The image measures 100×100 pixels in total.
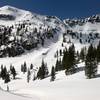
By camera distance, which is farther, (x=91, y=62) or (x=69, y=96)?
(x=91, y=62)

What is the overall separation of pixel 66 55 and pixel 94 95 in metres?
70.2

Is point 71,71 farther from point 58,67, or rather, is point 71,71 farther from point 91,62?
point 58,67

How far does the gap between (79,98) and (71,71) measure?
6663cm

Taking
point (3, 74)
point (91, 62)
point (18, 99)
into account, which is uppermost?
point (18, 99)

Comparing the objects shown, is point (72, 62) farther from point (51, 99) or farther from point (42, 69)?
point (51, 99)

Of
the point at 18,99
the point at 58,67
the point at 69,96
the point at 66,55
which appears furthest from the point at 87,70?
the point at 58,67

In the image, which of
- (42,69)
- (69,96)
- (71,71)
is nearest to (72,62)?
(71,71)

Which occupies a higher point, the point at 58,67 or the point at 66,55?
the point at 66,55

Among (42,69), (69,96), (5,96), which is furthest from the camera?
(42,69)

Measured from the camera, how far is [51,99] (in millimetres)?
29984

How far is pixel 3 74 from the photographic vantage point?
154500 millimetres

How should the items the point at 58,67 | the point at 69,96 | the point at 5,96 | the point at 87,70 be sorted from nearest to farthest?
the point at 5,96, the point at 69,96, the point at 87,70, the point at 58,67

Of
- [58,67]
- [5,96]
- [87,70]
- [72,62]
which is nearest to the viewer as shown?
[5,96]

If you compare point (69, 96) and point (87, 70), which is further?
point (87, 70)
